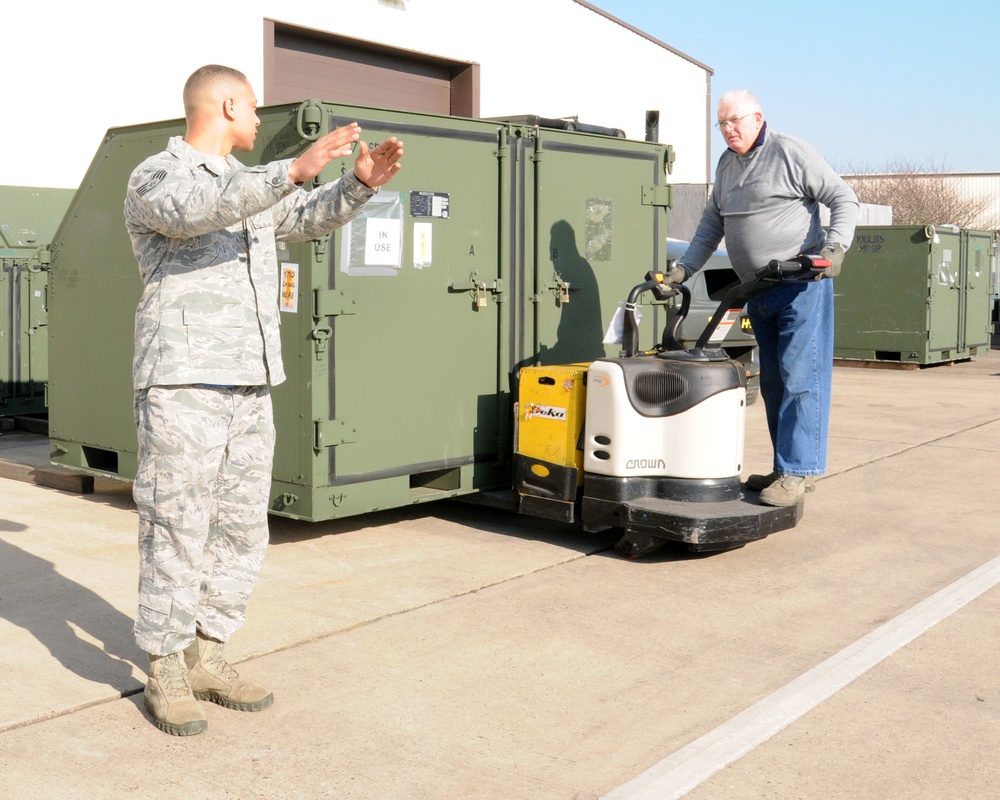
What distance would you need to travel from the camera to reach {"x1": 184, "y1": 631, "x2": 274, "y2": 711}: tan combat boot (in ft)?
12.3

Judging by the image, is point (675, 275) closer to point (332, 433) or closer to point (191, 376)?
point (332, 433)

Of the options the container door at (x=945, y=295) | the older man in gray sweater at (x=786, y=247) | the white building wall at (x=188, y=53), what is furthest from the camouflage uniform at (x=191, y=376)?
the container door at (x=945, y=295)

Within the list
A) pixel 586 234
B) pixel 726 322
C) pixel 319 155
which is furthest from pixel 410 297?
pixel 319 155

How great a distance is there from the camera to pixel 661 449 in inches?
222

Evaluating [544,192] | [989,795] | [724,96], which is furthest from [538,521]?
[989,795]

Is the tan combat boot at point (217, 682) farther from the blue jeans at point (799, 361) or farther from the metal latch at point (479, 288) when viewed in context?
the blue jeans at point (799, 361)

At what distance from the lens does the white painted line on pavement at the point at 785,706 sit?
3291 millimetres

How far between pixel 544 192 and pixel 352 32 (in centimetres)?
855

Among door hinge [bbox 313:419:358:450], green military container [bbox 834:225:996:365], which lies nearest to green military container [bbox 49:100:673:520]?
door hinge [bbox 313:419:358:450]

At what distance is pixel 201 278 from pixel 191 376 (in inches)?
11.3

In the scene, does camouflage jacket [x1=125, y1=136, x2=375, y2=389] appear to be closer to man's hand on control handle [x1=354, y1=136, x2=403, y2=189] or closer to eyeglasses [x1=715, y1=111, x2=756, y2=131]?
man's hand on control handle [x1=354, y1=136, x2=403, y2=189]

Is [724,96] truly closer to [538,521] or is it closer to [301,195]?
[538,521]

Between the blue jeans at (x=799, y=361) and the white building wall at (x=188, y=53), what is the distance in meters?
7.69

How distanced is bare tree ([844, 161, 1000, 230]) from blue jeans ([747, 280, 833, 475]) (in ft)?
156
